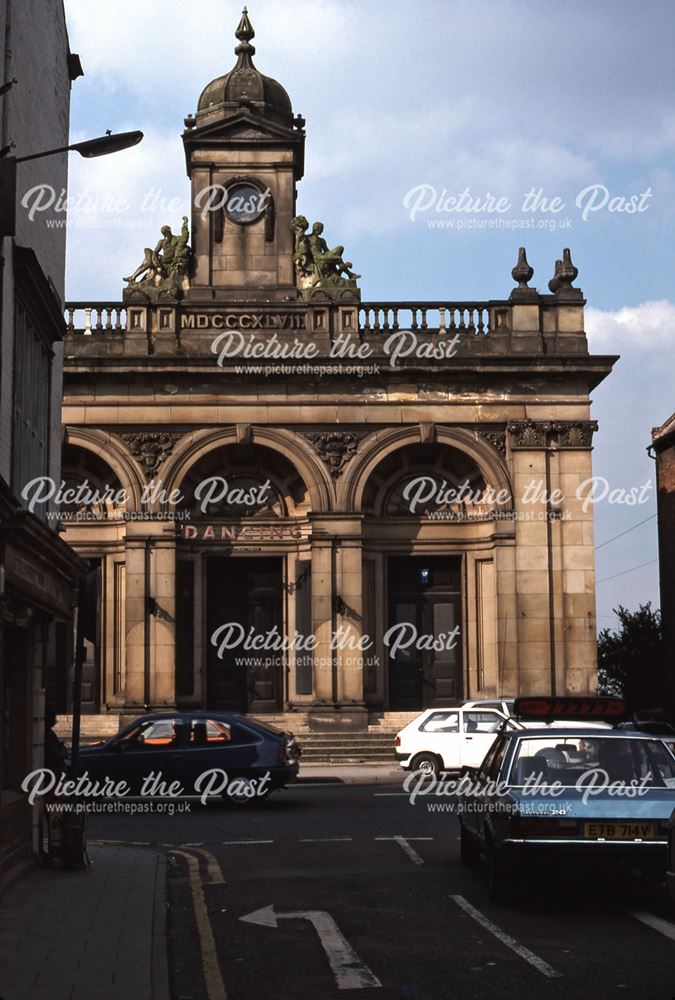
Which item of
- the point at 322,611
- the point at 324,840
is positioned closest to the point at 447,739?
the point at 322,611

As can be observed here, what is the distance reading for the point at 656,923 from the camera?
A: 11734 mm

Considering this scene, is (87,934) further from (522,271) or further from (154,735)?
(522,271)

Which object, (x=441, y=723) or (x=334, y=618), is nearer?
(x=441, y=723)

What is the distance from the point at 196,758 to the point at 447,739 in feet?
19.6

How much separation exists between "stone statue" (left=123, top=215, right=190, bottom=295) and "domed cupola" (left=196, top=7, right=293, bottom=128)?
11.5 feet

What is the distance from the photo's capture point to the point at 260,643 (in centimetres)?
3566

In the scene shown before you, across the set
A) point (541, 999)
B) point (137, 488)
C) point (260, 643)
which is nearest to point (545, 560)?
point (260, 643)

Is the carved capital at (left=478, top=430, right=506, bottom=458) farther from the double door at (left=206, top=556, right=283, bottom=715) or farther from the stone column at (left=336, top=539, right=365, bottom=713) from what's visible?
the double door at (left=206, top=556, right=283, bottom=715)

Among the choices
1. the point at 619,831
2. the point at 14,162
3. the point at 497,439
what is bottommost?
the point at 619,831

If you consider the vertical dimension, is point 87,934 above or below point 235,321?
below

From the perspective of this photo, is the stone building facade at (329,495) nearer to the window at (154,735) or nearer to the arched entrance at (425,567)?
the arched entrance at (425,567)

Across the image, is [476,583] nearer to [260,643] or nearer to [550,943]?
[260,643]

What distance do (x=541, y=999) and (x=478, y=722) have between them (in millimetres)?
18384

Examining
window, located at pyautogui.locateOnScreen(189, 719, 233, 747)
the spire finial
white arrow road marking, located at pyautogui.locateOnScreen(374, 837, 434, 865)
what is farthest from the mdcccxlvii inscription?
white arrow road marking, located at pyautogui.locateOnScreen(374, 837, 434, 865)
